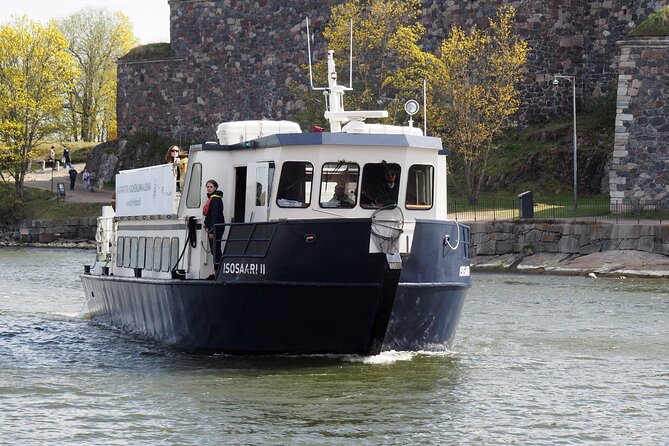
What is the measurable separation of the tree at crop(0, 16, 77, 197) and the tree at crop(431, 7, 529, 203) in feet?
80.8

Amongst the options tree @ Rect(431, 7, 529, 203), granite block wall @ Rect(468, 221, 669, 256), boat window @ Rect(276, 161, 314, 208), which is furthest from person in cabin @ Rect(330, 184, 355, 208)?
tree @ Rect(431, 7, 529, 203)

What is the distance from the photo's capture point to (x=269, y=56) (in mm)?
75312

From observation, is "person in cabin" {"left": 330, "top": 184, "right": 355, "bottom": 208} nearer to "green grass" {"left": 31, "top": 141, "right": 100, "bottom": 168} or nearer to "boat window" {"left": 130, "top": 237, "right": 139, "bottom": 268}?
"boat window" {"left": 130, "top": 237, "right": 139, "bottom": 268}

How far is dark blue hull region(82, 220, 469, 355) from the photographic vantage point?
74.2 feet

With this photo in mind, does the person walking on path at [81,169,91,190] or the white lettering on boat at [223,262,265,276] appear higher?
the person walking on path at [81,169,91,190]

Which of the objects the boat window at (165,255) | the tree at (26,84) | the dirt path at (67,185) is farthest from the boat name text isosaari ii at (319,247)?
the tree at (26,84)

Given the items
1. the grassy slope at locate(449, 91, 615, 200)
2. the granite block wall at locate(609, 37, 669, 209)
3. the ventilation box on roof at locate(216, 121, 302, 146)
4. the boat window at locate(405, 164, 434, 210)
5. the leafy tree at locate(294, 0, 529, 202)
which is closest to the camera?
the boat window at locate(405, 164, 434, 210)

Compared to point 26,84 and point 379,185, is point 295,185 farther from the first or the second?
point 26,84

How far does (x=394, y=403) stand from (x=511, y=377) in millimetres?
3343

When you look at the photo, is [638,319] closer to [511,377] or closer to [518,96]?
[511,377]

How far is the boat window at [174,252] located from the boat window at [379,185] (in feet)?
13.1

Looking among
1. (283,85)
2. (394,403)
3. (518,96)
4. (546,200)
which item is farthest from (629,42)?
(394,403)

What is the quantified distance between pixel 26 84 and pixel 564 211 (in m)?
35.2

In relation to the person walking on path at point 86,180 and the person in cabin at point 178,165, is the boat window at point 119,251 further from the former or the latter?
the person walking on path at point 86,180
